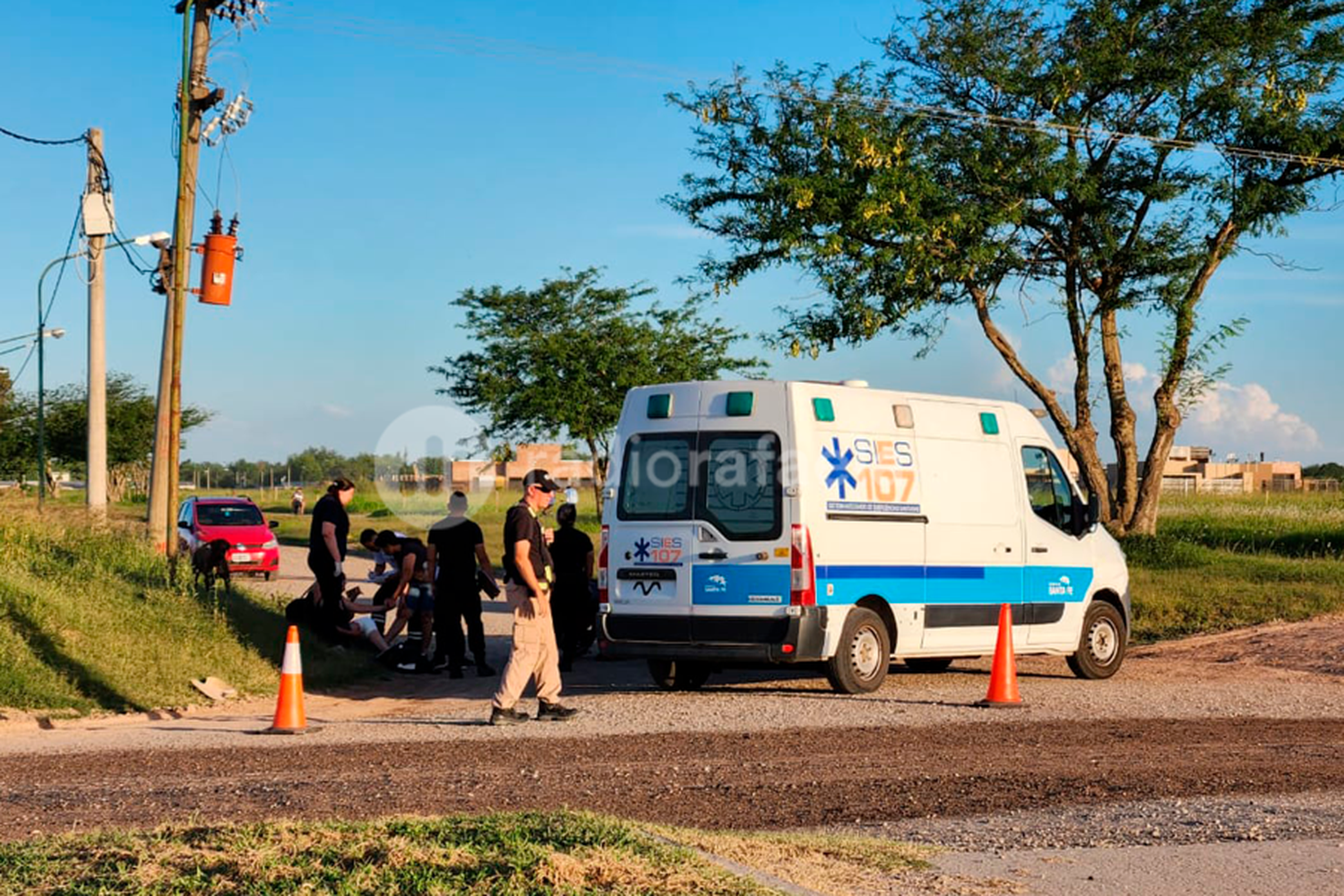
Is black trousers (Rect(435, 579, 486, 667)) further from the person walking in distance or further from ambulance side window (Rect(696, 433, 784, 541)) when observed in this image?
the person walking in distance

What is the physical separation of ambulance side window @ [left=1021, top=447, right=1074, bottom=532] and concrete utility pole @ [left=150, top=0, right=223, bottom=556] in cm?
1033

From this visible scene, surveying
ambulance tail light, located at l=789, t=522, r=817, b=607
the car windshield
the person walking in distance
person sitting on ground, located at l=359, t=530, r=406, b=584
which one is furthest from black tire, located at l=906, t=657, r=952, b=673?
the car windshield

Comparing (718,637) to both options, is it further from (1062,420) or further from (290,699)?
(1062,420)

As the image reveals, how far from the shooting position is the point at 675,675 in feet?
51.1

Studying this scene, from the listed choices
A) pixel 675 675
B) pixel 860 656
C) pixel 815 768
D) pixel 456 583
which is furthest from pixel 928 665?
pixel 815 768

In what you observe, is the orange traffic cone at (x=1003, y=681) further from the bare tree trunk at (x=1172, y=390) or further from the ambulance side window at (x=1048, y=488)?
Answer: the bare tree trunk at (x=1172, y=390)

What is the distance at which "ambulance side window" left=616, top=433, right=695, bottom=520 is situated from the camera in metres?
14.7

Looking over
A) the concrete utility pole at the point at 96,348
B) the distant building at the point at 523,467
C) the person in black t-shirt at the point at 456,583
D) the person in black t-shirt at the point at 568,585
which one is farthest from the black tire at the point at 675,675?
the distant building at the point at 523,467

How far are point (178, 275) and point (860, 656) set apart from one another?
36.0ft

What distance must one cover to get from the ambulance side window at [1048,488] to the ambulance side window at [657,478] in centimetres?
387

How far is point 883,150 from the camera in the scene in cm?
2700

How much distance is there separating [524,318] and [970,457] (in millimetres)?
38994

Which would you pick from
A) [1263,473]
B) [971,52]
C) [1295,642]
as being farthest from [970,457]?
[1263,473]

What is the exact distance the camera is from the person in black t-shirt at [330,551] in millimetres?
17297
